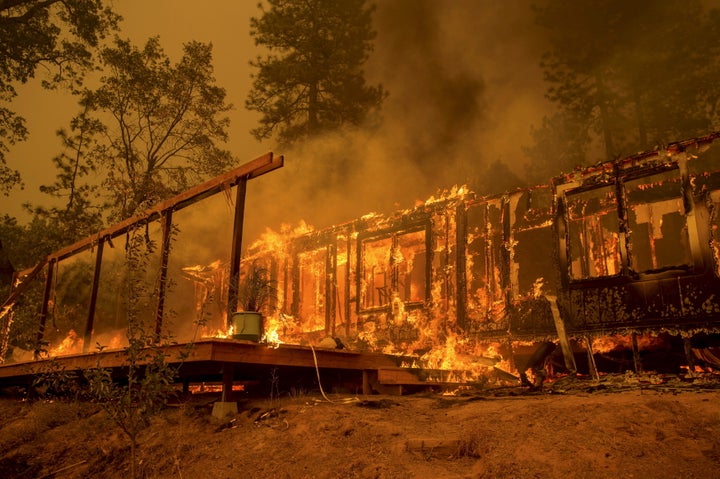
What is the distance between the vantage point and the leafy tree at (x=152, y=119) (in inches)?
842

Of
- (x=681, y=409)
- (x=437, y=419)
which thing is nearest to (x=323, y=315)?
(x=437, y=419)

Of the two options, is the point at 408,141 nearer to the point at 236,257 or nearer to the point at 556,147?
the point at 556,147

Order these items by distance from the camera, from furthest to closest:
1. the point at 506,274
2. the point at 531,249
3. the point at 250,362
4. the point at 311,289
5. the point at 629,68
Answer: the point at 629,68, the point at 311,289, the point at 531,249, the point at 506,274, the point at 250,362

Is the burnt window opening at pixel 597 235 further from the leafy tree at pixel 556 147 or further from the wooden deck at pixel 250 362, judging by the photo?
the leafy tree at pixel 556 147

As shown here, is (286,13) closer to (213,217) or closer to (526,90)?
(213,217)

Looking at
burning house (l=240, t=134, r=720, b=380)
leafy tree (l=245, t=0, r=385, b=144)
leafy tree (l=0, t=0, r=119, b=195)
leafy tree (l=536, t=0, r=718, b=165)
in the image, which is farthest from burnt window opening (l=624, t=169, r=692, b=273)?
leafy tree (l=0, t=0, r=119, b=195)

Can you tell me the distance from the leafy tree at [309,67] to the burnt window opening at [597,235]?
16607 millimetres

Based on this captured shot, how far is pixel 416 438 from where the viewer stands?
5219 millimetres

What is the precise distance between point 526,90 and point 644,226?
24.8 meters

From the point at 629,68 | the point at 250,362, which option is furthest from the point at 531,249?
the point at 629,68

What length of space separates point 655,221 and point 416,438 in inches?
353

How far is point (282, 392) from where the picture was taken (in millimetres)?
8141

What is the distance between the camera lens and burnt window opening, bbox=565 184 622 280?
39.1 ft

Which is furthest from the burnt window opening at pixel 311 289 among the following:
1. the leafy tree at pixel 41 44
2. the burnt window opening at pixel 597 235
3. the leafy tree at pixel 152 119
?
the leafy tree at pixel 41 44
